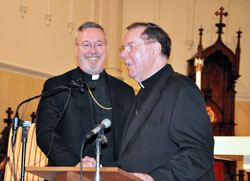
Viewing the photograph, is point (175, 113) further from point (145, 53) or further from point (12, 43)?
point (12, 43)

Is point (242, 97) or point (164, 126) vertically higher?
point (242, 97)

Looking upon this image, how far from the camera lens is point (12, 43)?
9.26m

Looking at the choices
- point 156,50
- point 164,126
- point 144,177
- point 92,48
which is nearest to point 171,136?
point 164,126

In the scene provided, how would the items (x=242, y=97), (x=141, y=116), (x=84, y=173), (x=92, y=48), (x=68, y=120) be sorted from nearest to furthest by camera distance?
(x=84, y=173) < (x=141, y=116) < (x=68, y=120) < (x=92, y=48) < (x=242, y=97)

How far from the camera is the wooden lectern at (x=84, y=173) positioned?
9.28 feet

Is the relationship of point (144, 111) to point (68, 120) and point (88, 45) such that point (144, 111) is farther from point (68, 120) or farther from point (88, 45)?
point (88, 45)

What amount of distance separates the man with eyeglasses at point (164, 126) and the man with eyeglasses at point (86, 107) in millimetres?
766

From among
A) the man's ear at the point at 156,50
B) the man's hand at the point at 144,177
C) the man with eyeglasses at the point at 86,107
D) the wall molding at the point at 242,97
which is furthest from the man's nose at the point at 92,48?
the wall molding at the point at 242,97

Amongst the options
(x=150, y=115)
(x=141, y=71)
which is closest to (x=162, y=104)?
(x=150, y=115)

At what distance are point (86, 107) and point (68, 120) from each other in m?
0.27

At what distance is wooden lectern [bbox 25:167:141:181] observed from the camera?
283cm

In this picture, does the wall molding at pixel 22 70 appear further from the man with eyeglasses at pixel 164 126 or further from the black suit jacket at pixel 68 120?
the man with eyeglasses at pixel 164 126

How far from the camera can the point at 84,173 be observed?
119 inches

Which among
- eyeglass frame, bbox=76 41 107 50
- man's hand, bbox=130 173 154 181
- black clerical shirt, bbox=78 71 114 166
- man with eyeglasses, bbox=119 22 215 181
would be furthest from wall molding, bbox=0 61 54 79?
man's hand, bbox=130 173 154 181
